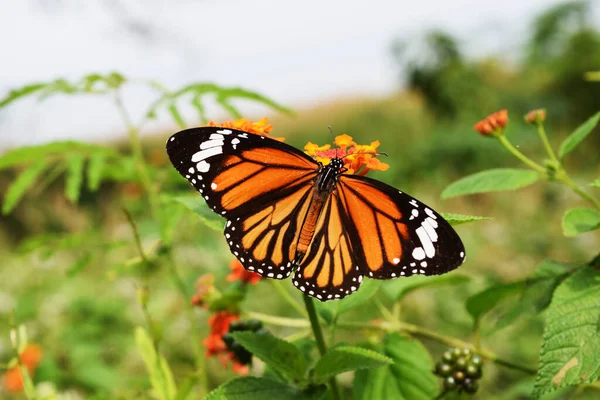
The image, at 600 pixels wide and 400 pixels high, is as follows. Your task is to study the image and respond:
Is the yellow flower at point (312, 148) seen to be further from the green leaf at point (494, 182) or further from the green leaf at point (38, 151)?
the green leaf at point (38, 151)

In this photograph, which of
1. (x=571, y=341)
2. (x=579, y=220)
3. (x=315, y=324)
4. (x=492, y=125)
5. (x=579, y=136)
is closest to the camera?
(x=571, y=341)

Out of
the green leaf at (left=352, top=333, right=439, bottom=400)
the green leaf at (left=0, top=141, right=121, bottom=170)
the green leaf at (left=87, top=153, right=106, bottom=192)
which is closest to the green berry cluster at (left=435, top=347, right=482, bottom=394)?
the green leaf at (left=352, top=333, right=439, bottom=400)

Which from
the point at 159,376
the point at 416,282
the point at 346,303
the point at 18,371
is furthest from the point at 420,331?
the point at 18,371

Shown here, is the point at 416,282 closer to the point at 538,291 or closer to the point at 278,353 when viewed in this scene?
the point at 538,291

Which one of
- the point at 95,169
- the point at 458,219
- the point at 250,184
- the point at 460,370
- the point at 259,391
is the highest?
the point at 95,169

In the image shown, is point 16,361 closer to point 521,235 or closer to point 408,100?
point 521,235

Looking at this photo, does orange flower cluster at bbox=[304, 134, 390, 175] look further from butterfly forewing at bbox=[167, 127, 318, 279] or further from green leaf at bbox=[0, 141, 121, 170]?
green leaf at bbox=[0, 141, 121, 170]
